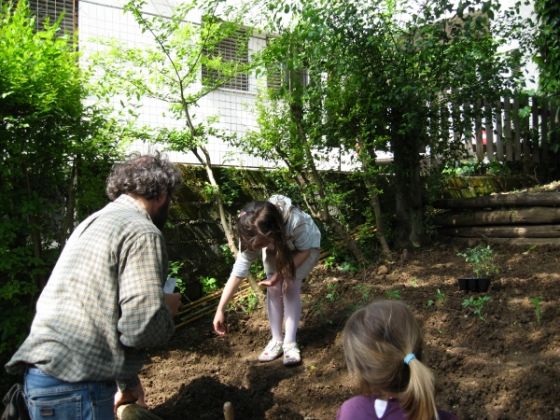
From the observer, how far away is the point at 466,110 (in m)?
6.24

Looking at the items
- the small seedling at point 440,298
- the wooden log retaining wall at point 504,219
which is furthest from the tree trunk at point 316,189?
the small seedling at point 440,298

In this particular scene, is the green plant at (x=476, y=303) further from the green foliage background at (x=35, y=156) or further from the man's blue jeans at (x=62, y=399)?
the green foliage background at (x=35, y=156)

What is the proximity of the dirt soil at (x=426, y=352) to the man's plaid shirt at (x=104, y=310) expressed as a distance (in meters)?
1.76

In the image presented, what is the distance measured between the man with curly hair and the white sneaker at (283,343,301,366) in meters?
2.12

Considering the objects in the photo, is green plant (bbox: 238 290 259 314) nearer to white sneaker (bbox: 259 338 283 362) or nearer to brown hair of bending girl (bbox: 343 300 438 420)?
white sneaker (bbox: 259 338 283 362)

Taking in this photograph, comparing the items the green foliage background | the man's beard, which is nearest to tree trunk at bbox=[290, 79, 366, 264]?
the green foliage background

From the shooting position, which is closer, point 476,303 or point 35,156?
point 35,156

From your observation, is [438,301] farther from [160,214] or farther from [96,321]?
[96,321]

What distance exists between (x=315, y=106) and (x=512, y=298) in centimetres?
281

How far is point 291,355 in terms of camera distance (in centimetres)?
425

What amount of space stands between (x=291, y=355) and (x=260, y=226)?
1.12 metres

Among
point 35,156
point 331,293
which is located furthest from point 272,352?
point 35,156

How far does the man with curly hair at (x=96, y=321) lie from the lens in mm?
2135

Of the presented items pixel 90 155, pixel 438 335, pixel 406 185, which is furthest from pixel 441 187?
pixel 90 155
